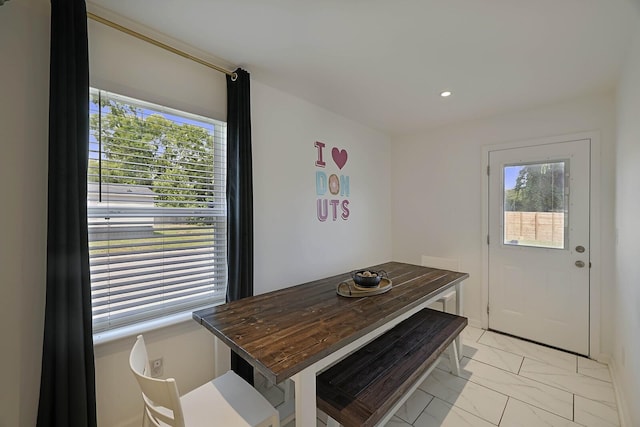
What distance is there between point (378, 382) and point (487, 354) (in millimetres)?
1820

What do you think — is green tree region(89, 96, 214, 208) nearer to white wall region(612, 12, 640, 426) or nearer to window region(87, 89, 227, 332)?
window region(87, 89, 227, 332)

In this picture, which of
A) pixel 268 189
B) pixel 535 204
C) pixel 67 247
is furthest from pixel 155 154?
pixel 535 204

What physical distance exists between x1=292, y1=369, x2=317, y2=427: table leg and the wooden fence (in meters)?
2.87

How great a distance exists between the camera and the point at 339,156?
3074 mm

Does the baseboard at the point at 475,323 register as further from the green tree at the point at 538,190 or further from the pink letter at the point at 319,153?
the pink letter at the point at 319,153

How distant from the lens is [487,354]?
2.63 metres

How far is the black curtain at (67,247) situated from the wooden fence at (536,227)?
12.1 ft

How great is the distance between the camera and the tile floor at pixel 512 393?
181cm

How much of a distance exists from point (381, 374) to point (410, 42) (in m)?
2.05

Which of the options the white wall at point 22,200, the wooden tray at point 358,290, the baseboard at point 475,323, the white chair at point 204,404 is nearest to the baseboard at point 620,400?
the baseboard at point 475,323

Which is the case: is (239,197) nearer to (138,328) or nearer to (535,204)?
(138,328)

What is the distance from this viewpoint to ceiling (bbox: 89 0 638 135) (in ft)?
4.78

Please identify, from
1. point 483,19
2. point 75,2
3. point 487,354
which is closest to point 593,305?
point 487,354

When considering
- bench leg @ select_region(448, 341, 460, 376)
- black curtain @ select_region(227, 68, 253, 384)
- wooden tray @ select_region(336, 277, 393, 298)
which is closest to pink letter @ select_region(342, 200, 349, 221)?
wooden tray @ select_region(336, 277, 393, 298)
